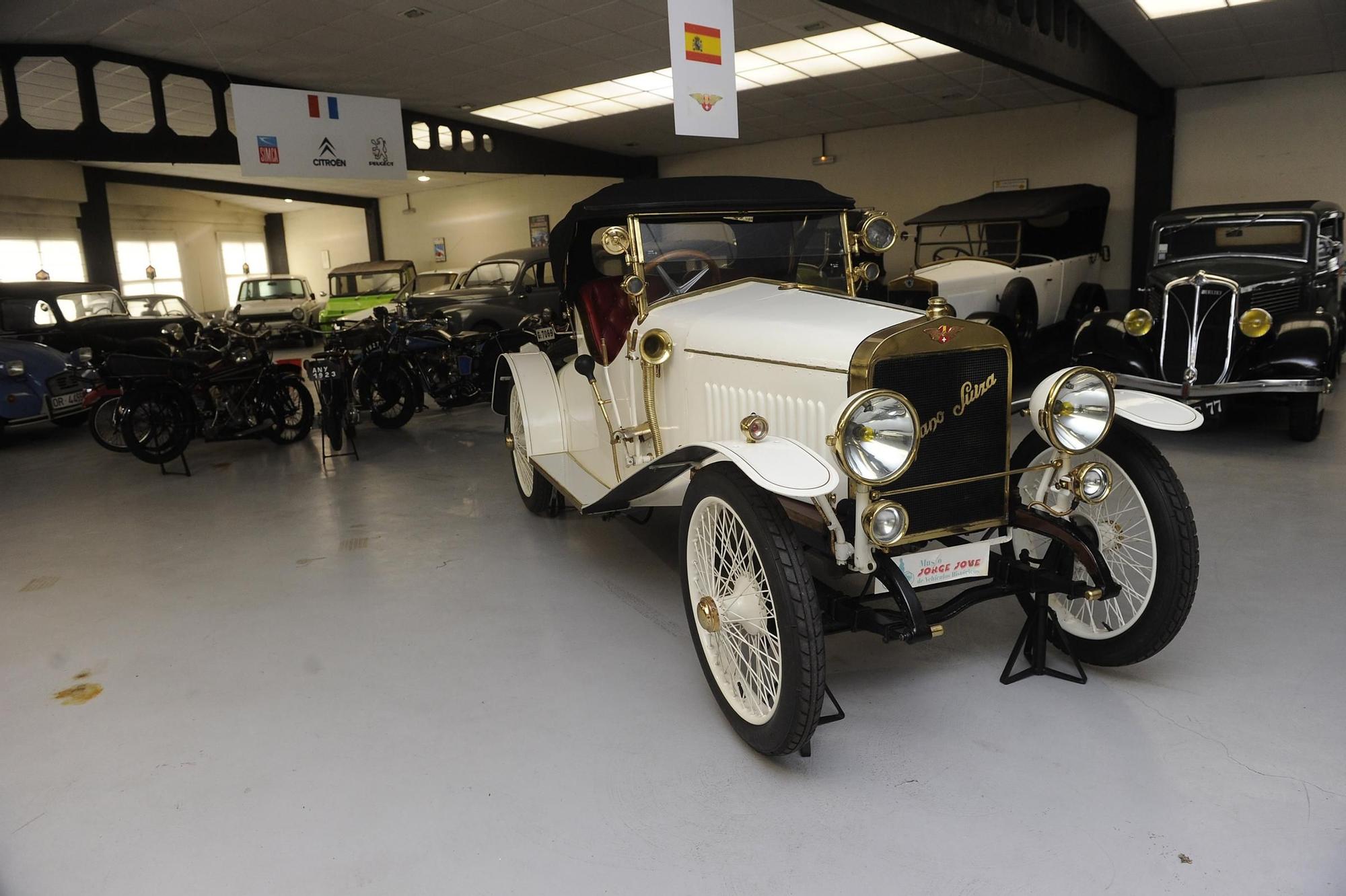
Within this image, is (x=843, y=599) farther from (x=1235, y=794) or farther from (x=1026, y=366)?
(x=1026, y=366)

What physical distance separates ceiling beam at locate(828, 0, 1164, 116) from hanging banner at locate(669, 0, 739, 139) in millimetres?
713

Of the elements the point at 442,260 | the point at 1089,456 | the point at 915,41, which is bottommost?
the point at 1089,456

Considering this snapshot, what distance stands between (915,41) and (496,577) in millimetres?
7734

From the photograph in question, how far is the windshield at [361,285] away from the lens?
14.9 m

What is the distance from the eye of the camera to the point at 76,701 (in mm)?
Answer: 2904

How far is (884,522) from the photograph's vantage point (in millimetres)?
2232

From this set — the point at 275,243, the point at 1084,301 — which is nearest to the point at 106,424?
the point at 1084,301

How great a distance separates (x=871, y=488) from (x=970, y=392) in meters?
0.46

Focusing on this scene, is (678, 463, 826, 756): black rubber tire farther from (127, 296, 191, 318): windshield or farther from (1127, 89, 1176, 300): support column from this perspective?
(127, 296, 191, 318): windshield

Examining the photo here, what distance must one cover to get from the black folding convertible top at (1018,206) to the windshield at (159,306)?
10.1 m

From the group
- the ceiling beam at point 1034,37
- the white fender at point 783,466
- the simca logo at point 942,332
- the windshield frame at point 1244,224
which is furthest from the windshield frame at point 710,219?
the windshield frame at point 1244,224

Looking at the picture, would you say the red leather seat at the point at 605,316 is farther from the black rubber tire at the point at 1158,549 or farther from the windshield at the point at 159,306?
the windshield at the point at 159,306

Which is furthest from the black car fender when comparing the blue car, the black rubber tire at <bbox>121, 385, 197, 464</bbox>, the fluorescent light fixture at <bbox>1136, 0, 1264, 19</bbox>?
the blue car

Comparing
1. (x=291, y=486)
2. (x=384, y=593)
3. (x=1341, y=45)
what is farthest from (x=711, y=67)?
(x=1341, y=45)
